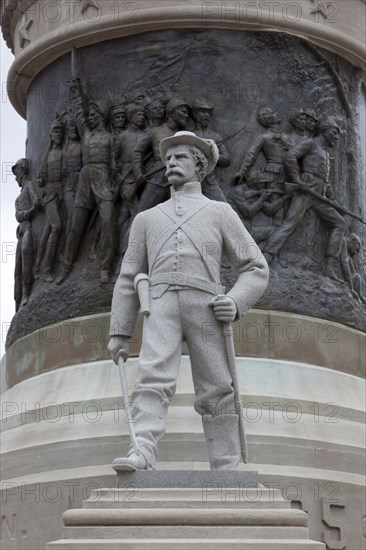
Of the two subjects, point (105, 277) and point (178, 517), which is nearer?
point (178, 517)

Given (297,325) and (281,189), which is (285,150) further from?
(297,325)

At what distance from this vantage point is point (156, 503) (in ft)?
42.9

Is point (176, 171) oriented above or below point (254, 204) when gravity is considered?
below

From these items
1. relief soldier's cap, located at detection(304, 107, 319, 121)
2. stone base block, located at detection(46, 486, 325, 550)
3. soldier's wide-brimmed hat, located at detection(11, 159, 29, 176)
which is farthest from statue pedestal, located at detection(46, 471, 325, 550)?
soldier's wide-brimmed hat, located at detection(11, 159, 29, 176)

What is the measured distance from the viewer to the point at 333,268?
21.4m

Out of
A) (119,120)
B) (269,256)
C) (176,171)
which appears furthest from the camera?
(119,120)

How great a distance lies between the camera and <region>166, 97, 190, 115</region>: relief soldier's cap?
69.1 ft

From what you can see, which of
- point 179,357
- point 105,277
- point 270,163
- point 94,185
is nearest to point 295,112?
point 270,163

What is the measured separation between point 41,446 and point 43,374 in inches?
57.1

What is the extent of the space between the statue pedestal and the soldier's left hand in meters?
1.50

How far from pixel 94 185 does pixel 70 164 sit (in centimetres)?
58

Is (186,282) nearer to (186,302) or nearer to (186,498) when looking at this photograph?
(186,302)

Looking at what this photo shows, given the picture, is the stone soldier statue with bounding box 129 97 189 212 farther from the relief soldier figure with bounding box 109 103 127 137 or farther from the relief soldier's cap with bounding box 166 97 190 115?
the relief soldier figure with bounding box 109 103 127 137

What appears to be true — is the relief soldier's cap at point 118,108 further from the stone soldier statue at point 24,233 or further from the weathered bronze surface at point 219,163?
the stone soldier statue at point 24,233
